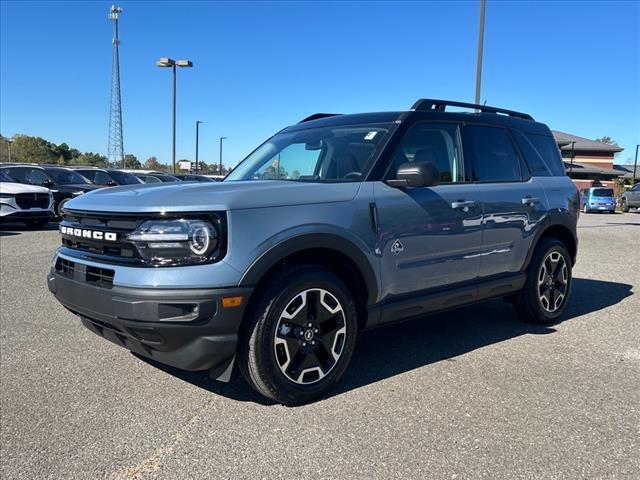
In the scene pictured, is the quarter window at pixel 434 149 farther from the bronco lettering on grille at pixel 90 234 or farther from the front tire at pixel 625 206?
the front tire at pixel 625 206

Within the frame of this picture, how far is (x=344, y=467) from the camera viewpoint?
8.73 feet

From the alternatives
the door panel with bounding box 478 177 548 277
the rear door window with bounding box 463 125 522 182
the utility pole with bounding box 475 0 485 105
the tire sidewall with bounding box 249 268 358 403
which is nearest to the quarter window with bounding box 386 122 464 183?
the rear door window with bounding box 463 125 522 182

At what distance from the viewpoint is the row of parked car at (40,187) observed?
525 inches

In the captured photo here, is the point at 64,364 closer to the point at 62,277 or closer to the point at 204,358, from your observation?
the point at 62,277

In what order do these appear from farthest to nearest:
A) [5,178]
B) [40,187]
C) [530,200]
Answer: [5,178] < [40,187] < [530,200]

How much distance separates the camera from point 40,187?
1406 centimetres

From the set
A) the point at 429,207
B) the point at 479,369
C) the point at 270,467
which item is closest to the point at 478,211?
the point at 429,207

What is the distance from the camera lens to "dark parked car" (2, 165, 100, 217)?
15.3 m

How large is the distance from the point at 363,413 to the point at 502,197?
239 centimetres

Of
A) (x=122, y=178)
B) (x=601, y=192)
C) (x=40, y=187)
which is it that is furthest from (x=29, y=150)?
(x=601, y=192)

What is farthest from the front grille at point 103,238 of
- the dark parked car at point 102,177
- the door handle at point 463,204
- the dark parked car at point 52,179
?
the dark parked car at point 102,177

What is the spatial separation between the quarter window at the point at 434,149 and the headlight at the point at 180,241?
148 cm

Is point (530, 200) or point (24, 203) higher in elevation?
point (530, 200)

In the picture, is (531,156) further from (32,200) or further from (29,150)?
(29,150)
